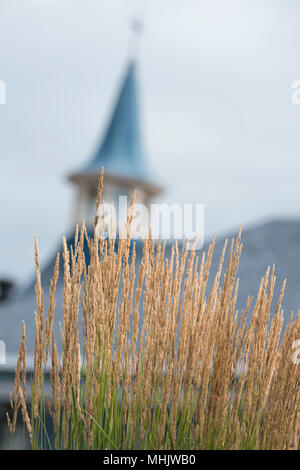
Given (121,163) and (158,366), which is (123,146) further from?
(158,366)

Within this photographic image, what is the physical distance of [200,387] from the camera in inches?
99.3

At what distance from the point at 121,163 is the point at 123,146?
60 cm

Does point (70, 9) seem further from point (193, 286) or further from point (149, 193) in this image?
point (193, 286)

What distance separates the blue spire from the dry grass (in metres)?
17.5

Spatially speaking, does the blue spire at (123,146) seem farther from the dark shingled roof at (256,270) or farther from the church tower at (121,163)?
the dark shingled roof at (256,270)

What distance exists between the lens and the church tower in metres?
19.8

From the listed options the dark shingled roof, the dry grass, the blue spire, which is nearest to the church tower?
the blue spire

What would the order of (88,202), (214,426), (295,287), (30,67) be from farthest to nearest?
(30,67) → (88,202) → (295,287) → (214,426)

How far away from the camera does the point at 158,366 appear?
252 cm

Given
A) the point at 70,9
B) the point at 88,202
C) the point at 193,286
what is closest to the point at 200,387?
the point at 193,286

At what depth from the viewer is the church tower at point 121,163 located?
65.1 ft

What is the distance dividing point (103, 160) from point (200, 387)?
1813cm

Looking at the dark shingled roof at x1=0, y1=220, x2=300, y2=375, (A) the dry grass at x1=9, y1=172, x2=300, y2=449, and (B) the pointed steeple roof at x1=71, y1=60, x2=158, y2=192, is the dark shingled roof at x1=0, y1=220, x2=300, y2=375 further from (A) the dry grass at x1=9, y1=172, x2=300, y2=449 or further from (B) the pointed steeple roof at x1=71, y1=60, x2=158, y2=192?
(A) the dry grass at x1=9, y1=172, x2=300, y2=449
